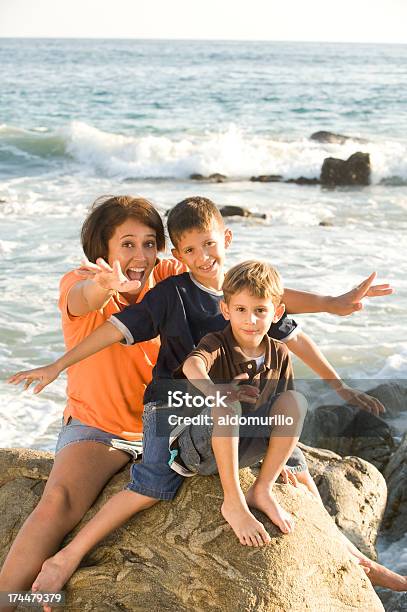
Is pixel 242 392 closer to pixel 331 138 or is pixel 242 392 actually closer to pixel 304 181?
pixel 304 181

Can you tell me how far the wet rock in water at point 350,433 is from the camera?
5508mm

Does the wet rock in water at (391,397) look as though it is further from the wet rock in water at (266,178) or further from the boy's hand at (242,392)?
the wet rock in water at (266,178)

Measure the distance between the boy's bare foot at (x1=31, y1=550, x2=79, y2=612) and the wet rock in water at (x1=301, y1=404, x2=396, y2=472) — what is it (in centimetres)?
264

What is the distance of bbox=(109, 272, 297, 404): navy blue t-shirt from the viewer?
3398 mm

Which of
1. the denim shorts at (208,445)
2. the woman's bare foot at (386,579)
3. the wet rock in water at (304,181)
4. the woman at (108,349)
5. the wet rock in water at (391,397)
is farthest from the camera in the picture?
the wet rock in water at (304,181)

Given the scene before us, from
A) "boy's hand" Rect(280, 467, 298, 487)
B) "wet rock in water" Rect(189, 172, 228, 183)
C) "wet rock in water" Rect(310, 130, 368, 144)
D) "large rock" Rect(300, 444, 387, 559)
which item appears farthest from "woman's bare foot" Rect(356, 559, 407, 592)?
"wet rock in water" Rect(310, 130, 368, 144)

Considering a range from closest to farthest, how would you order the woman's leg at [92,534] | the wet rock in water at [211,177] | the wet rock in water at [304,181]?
1. the woman's leg at [92,534]
2. the wet rock in water at [304,181]
3. the wet rock in water at [211,177]

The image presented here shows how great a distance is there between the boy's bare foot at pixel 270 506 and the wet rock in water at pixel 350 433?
2.42 meters

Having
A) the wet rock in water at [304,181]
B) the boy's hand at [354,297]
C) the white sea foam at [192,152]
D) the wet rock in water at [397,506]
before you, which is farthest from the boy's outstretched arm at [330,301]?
the white sea foam at [192,152]

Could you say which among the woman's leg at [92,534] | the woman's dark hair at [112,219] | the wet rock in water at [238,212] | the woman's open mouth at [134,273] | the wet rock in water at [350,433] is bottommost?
the wet rock in water at [238,212]

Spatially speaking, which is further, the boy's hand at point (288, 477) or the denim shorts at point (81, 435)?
the denim shorts at point (81, 435)

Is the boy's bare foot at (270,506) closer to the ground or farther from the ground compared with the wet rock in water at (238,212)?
farther from the ground

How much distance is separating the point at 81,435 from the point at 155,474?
0.46m

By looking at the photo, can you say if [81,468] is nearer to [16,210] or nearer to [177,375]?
[177,375]
